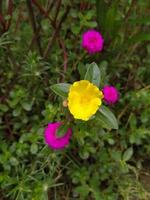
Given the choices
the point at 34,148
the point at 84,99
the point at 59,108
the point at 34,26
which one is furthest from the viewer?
the point at 34,26

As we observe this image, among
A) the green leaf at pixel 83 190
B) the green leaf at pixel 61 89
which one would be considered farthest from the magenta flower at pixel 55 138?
the green leaf at pixel 83 190

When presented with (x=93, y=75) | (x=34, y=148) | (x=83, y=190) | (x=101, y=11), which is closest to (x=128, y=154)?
(x=83, y=190)

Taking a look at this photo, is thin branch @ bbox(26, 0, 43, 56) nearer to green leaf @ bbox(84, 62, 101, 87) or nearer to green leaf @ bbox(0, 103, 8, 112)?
green leaf @ bbox(0, 103, 8, 112)

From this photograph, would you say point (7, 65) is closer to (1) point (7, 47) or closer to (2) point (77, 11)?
(1) point (7, 47)

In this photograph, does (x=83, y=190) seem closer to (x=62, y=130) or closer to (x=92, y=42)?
(x=62, y=130)

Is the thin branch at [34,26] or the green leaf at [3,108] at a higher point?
the thin branch at [34,26]

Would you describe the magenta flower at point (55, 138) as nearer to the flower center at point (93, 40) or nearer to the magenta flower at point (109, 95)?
the magenta flower at point (109, 95)

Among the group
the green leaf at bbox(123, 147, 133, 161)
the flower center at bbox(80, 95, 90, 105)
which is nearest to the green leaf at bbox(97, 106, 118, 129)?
the flower center at bbox(80, 95, 90, 105)
